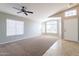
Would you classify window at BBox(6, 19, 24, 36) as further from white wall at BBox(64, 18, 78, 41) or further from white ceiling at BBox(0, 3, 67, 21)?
white wall at BBox(64, 18, 78, 41)

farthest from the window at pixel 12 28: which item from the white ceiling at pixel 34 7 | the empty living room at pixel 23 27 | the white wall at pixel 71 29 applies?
the white wall at pixel 71 29

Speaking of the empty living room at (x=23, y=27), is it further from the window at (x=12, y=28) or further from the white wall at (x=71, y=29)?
the white wall at (x=71, y=29)

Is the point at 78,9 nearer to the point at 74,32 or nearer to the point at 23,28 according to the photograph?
the point at 74,32

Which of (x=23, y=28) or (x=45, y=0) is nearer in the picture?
(x=45, y=0)

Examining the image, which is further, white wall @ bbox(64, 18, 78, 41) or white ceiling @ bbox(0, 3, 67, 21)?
white wall @ bbox(64, 18, 78, 41)

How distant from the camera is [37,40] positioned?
5.67 metres

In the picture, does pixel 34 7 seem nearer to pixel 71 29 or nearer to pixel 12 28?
pixel 12 28

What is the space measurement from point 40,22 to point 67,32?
3.27 meters

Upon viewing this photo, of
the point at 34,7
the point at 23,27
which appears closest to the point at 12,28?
the point at 23,27

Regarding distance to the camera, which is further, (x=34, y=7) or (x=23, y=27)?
(x=23, y=27)

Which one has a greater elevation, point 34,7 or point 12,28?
point 34,7

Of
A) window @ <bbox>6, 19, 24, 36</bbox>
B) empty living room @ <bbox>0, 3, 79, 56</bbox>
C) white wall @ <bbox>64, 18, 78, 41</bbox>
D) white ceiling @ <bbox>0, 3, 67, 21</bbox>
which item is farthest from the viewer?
white wall @ <bbox>64, 18, 78, 41</bbox>

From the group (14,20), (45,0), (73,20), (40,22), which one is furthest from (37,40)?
(45,0)

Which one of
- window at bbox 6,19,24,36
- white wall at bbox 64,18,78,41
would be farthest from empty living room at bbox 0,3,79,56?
white wall at bbox 64,18,78,41
